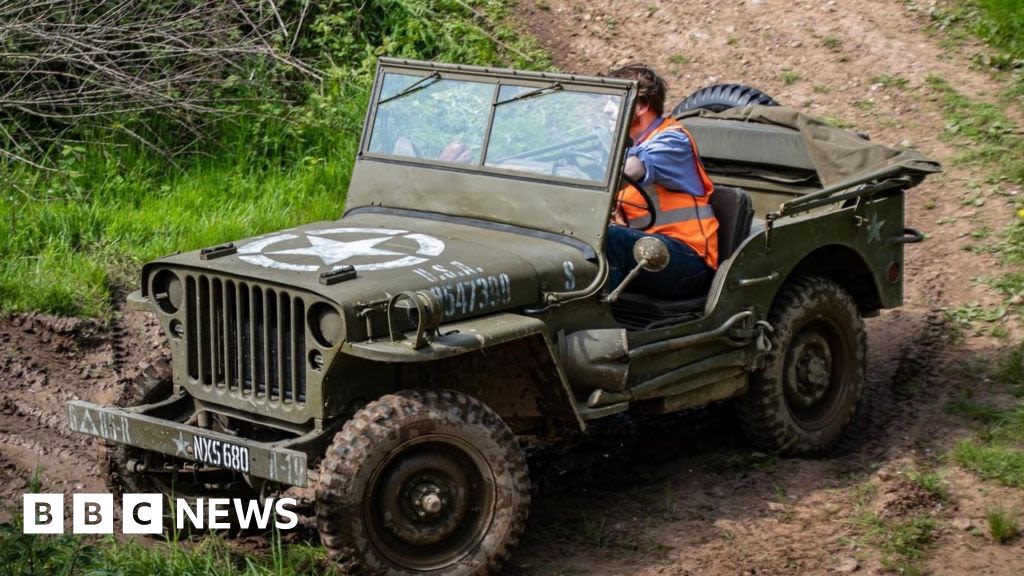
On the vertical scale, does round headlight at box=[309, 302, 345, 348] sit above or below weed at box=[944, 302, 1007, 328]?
above

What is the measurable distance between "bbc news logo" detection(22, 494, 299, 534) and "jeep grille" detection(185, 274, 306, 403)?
44 centimetres

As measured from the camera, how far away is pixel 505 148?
5.75m

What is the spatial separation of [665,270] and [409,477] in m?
1.56

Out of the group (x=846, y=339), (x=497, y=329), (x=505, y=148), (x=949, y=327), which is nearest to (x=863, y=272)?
(x=846, y=339)

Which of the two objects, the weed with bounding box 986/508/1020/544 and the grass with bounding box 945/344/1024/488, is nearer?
the weed with bounding box 986/508/1020/544

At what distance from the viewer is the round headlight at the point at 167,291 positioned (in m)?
5.21

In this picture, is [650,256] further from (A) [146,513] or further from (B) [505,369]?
(A) [146,513]

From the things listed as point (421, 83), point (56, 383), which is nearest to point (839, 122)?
point (421, 83)

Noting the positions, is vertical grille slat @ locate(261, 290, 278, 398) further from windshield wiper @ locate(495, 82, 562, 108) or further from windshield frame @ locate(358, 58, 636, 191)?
windshield wiper @ locate(495, 82, 562, 108)

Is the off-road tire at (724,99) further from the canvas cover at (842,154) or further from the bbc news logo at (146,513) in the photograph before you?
the bbc news logo at (146,513)

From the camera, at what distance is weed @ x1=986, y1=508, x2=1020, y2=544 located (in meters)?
5.45

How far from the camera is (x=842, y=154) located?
6859 millimetres

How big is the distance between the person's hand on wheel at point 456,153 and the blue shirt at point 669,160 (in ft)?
2.07

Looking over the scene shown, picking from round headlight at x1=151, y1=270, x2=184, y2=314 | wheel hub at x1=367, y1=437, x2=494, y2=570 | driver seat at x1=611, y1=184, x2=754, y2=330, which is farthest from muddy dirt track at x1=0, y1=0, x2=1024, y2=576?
round headlight at x1=151, y1=270, x2=184, y2=314
